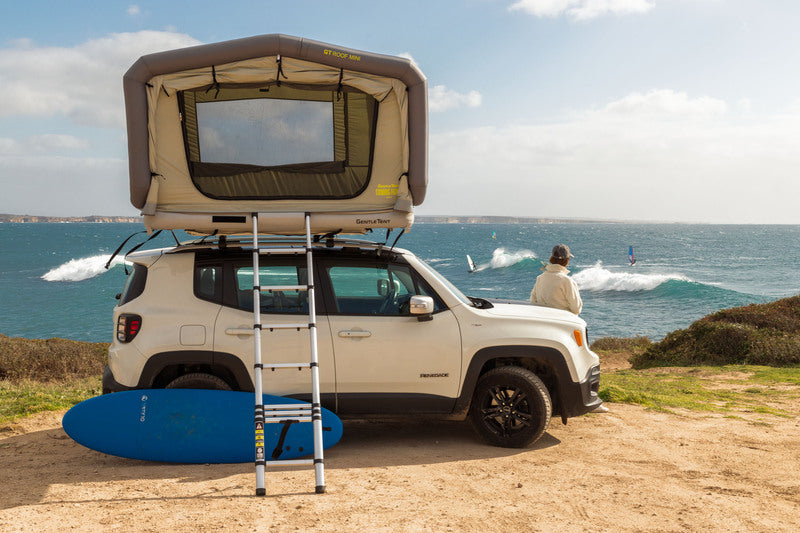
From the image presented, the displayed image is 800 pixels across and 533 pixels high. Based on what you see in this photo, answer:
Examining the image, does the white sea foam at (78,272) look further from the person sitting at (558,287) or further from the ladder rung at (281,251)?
the ladder rung at (281,251)

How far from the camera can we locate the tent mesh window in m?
6.45

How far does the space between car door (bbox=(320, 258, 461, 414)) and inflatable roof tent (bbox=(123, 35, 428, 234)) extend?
742 mm

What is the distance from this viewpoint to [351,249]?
6.48m

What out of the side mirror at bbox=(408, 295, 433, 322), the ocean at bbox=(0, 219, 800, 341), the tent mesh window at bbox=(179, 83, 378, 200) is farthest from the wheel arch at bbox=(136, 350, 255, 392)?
the ocean at bbox=(0, 219, 800, 341)

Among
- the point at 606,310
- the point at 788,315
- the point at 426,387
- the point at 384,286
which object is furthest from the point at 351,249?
the point at 606,310

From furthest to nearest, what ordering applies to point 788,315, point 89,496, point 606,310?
point 606,310, point 788,315, point 89,496

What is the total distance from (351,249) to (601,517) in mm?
3129

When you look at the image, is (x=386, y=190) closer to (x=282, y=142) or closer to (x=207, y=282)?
(x=282, y=142)

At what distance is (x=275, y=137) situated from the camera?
6555 mm

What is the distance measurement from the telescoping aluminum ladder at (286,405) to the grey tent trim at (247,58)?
3.55 feet

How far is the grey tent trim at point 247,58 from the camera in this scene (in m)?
5.99

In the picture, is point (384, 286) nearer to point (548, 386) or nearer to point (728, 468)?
point (548, 386)

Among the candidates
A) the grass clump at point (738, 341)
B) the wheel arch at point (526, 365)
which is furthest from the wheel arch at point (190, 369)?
the grass clump at point (738, 341)

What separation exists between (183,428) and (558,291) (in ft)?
13.5
